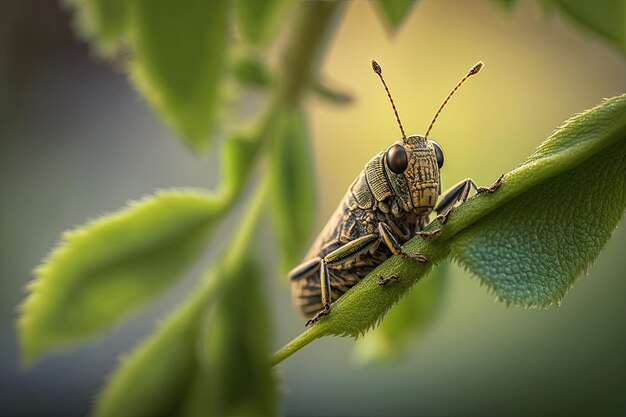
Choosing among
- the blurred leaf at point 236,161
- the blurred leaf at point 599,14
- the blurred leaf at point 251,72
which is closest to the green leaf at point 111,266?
the blurred leaf at point 236,161

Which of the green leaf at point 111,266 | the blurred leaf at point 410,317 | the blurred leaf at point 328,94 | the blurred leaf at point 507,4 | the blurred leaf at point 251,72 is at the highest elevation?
the blurred leaf at point 251,72

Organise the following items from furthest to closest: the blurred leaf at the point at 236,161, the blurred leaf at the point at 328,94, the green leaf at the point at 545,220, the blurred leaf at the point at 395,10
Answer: the blurred leaf at the point at 328,94, the blurred leaf at the point at 236,161, the blurred leaf at the point at 395,10, the green leaf at the point at 545,220

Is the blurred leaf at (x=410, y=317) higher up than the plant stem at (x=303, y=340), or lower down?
higher up

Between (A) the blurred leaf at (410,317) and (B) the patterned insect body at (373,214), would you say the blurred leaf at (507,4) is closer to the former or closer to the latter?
(B) the patterned insect body at (373,214)

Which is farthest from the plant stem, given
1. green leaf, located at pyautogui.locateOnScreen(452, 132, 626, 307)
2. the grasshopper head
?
the grasshopper head

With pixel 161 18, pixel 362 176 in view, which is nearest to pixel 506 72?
pixel 362 176
